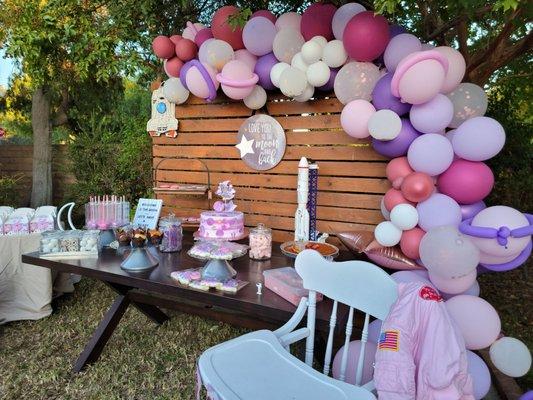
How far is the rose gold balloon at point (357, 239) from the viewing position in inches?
97.0

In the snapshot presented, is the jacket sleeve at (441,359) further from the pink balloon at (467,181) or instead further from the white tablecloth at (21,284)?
the white tablecloth at (21,284)

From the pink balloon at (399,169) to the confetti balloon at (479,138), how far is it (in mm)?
290

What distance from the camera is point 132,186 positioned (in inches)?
243

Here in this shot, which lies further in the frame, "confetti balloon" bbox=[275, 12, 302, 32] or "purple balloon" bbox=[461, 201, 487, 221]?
"confetti balloon" bbox=[275, 12, 302, 32]

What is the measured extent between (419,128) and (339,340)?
1.35 meters

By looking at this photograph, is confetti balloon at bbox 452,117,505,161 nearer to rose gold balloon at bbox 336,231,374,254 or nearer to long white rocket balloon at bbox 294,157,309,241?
rose gold balloon at bbox 336,231,374,254

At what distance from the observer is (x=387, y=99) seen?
87.7 inches

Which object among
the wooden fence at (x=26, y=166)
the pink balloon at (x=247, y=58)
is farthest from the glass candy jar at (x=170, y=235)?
the wooden fence at (x=26, y=166)

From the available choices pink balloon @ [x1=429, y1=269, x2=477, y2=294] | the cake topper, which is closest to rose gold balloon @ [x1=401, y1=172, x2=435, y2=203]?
pink balloon @ [x1=429, y1=269, x2=477, y2=294]

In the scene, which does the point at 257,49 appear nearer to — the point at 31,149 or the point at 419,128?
the point at 419,128

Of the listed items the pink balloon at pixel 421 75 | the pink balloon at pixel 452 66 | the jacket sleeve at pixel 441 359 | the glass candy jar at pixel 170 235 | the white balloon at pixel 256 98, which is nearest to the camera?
the jacket sleeve at pixel 441 359

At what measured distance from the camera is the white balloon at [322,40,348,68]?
242cm

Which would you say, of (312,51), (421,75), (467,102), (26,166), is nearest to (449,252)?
(421,75)

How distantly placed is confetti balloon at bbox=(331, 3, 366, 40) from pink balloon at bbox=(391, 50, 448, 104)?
0.55 metres
